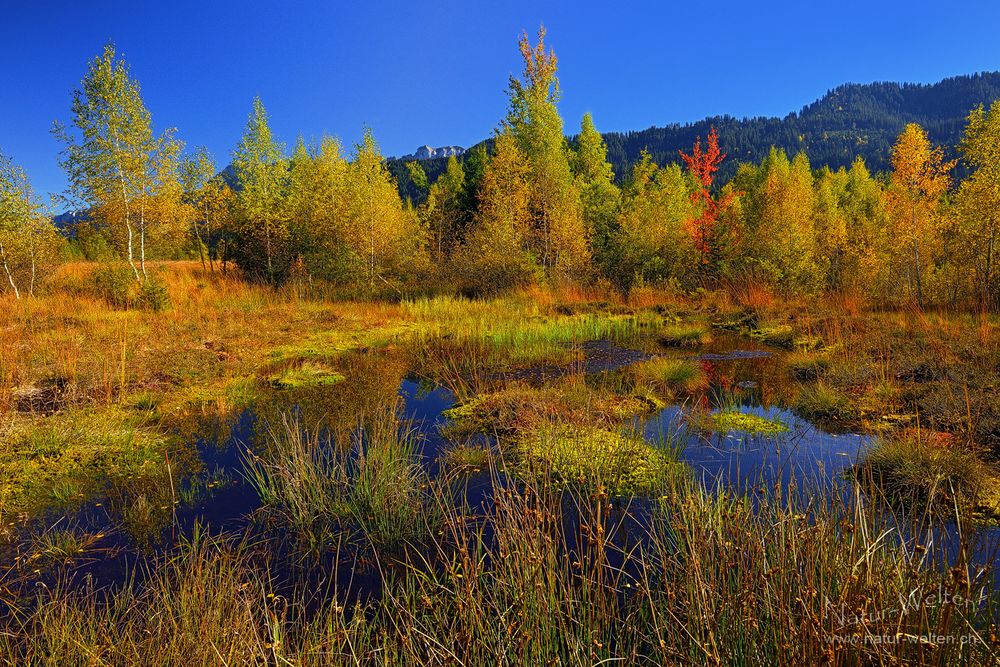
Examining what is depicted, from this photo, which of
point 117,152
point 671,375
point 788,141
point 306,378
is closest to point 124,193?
point 117,152

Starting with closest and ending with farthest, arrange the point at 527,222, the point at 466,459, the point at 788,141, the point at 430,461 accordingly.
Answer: the point at 466,459 → the point at 430,461 → the point at 527,222 → the point at 788,141

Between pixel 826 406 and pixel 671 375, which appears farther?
pixel 671 375

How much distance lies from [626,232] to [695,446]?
1703cm

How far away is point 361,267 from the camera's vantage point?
2300cm

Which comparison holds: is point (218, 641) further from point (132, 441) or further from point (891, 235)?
point (891, 235)

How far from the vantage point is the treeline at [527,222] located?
1609cm

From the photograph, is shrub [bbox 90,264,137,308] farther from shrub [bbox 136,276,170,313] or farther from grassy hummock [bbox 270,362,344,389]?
grassy hummock [bbox 270,362,344,389]

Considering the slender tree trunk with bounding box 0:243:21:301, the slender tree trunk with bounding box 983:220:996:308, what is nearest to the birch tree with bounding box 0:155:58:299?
the slender tree trunk with bounding box 0:243:21:301

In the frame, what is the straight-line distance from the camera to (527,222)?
22094mm

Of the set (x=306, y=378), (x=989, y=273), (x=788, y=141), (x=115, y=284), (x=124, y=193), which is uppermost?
(x=788, y=141)

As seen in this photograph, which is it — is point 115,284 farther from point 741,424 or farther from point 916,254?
point 916,254

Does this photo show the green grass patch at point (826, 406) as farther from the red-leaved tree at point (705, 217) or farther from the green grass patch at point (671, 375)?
the red-leaved tree at point (705, 217)

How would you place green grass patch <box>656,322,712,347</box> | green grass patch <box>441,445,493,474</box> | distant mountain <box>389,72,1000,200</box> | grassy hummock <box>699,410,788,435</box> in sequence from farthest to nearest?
distant mountain <box>389,72,1000,200</box>, green grass patch <box>656,322,712,347</box>, grassy hummock <box>699,410,788,435</box>, green grass patch <box>441,445,493,474</box>

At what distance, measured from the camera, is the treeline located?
52.8 ft
